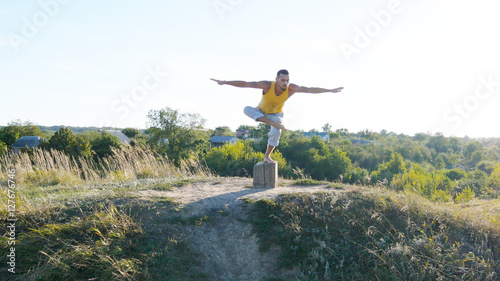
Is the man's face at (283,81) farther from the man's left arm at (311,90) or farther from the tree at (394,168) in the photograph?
the tree at (394,168)

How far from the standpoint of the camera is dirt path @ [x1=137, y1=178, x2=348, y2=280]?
173 inches

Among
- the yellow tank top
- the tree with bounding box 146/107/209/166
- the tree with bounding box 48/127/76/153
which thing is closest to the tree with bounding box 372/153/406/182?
the tree with bounding box 146/107/209/166

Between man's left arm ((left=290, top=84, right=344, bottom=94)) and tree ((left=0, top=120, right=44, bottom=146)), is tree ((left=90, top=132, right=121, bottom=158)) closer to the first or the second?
tree ((left=0, top=120, right=44, bottom=146))

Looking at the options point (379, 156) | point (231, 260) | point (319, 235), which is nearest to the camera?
point (231, 260)

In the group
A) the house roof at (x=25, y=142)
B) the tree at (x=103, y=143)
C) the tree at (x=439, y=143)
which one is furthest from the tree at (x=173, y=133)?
the tree at (x=439, y=143)

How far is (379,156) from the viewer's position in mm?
42500

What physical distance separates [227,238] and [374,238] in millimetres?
2169

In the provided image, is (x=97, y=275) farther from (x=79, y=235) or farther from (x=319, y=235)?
(x=319, y=235)

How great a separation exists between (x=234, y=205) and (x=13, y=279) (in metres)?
3.20

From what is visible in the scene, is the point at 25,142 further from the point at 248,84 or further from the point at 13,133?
the point at 248,84

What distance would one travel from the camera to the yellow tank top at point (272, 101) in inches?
251

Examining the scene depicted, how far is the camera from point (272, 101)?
254 inches

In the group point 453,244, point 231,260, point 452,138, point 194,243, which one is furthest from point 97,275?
point 452,138

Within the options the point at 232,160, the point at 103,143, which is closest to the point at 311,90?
the point at 232,160
